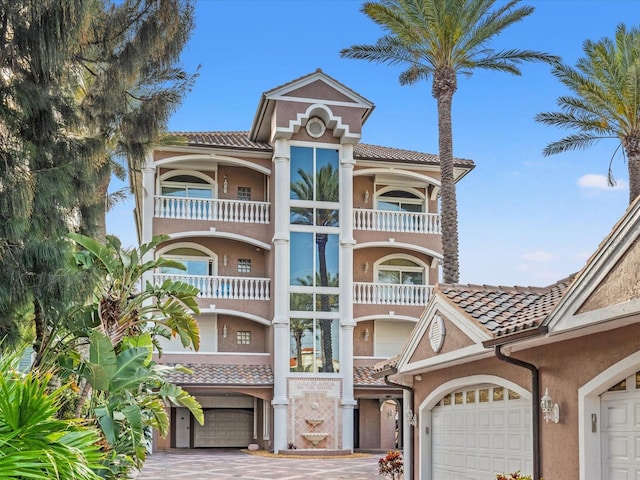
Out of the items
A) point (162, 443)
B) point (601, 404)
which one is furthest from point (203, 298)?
point (601, 404)

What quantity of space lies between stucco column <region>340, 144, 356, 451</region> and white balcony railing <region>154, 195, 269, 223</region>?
344cm

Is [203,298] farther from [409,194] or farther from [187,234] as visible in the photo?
[409,194]

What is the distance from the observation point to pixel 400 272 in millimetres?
36375

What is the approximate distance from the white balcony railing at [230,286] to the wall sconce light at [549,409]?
22151mm

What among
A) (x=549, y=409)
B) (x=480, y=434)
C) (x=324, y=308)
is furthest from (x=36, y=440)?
(x=324, y=308)

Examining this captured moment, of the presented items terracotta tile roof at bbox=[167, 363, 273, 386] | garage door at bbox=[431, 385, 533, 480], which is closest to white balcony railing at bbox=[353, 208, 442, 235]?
terracotta tile roof at bbox=[167, 363, 273, 386]

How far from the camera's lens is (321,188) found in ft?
109

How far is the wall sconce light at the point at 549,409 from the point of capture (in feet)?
38.7

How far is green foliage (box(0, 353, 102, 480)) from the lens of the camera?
21.7ft

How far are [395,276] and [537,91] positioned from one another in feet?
35.3

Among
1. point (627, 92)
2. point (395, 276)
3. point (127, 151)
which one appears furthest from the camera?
point (395, 276)

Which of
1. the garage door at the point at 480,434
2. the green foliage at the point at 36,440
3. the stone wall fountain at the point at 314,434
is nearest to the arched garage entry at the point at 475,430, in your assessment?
the garage door at the point at 480,434

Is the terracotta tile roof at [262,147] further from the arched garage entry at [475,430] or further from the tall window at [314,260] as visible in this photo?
the arched garage entry at [475,430]

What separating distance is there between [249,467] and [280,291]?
8.57 metres
